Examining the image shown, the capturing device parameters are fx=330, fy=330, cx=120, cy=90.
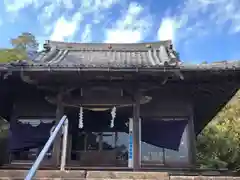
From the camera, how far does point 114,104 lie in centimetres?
819

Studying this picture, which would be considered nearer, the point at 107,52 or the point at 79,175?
the point at 79,175

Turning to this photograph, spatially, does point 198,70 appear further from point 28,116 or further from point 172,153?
point 28,116

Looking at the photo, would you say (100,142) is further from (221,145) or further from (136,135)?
(221,145)

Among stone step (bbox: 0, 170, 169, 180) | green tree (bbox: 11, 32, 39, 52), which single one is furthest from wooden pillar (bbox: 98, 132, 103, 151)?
green tree (bbox: 11, 32, 39, 52)

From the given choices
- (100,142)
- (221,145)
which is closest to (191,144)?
(100,142)

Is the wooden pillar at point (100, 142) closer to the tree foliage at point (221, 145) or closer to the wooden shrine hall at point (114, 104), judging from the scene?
the wooden shrine hall at point (114, 104)

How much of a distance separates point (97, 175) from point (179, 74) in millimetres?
3380

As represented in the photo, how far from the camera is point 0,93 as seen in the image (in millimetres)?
9070

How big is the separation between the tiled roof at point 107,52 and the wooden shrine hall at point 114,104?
121mm

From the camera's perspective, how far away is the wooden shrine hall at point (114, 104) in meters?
7.35

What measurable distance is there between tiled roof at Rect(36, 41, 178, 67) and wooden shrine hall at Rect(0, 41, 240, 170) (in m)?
0.12

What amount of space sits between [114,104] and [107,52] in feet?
10.9

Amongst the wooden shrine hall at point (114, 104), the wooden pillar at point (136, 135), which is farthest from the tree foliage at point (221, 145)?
the wooden pillar at point (136, 135)

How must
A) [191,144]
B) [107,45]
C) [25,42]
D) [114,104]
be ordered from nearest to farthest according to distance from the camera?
[114,104] → [191,144] → [107,45] → [25,42]
